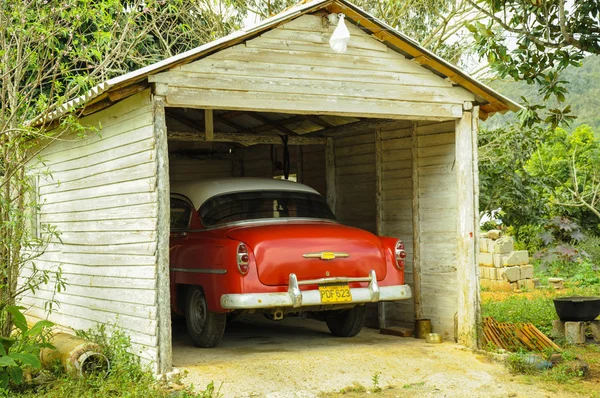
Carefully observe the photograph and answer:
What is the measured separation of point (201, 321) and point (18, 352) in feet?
7.04

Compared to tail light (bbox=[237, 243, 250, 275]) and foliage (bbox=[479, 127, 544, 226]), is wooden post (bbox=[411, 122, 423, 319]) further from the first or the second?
foliage (bbox=[479, 127, 544, 226])

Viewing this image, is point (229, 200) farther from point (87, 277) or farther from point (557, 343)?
point (557, 343)

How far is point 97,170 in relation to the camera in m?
10.1

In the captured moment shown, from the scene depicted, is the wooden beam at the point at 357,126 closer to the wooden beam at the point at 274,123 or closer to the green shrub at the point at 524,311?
the wooden beam at the point at 274,123

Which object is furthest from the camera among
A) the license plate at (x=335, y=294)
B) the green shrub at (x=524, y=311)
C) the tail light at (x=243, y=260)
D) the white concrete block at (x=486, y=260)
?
the white concrete block at (x=486, y=260)

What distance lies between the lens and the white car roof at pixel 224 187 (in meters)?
10.4

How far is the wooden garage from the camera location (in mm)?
8578

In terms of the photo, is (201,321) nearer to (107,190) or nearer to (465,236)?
(107,190)

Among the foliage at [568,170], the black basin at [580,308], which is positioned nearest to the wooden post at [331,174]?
the black basin at [580,308]

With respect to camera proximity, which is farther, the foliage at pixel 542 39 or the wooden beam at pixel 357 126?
the wooden beam at pixel 357 126

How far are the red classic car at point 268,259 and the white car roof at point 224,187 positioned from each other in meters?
0.01

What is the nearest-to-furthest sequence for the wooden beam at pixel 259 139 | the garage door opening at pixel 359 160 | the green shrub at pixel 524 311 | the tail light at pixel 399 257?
the tail light at pixel 399 257 < the garage door opening at pixel 359 160 < the wooden beam at pixel 259 139 < the green shrub at pixel 524 311

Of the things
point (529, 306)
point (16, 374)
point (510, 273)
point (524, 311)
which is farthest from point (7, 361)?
point (510, 273)

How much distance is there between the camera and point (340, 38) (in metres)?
8.93
